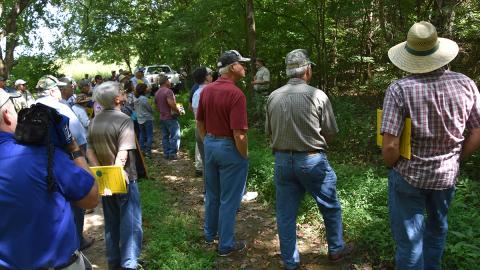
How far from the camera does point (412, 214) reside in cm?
287

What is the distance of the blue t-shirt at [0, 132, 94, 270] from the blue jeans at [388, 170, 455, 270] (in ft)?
6.87

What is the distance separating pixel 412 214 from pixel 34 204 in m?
2.45

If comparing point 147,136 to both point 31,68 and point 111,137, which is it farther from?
point 31,68

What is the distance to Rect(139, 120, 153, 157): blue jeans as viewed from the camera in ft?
31.4

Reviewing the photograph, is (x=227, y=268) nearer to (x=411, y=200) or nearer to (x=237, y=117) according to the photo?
(x=237, y=117)

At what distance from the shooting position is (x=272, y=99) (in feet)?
12.6

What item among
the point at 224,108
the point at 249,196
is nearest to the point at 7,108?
Result: the point at 224,108

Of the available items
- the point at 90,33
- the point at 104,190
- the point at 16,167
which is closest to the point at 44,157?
the point at 16,167

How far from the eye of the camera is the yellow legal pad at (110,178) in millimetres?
3533

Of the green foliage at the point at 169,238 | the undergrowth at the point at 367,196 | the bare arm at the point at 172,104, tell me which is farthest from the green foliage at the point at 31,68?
the green foliage at the point at 169,238

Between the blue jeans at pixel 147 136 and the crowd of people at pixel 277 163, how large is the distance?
4.47 meters

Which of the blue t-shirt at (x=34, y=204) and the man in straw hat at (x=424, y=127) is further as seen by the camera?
the man in straw hat at (x=424, y=127)

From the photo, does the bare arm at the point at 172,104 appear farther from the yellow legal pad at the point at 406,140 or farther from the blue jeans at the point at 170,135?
the yellow legal pad at the point at 406,140

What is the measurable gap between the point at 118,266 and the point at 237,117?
77.6 inches
